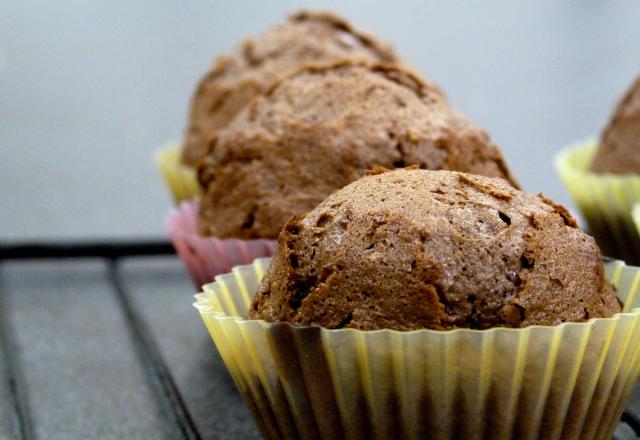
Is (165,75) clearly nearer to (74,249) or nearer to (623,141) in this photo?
(74,249)

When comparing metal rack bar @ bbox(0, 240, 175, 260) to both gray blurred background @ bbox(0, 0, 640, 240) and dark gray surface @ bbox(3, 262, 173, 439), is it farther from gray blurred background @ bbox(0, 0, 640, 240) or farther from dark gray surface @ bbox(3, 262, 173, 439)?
gray blurred background @ bbox(0, 0, 640, 240)

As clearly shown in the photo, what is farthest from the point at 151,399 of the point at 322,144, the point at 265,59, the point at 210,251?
the point at 265,59

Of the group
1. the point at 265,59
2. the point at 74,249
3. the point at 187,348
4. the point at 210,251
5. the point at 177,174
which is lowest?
the point at 74,249

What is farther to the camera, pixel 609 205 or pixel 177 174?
pixel 177 174

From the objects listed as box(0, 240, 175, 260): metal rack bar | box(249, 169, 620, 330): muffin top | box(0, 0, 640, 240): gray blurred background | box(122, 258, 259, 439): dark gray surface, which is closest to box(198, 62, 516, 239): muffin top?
box(122, 258, 259, 439): dark gray surface

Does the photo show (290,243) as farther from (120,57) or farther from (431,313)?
(120,57)

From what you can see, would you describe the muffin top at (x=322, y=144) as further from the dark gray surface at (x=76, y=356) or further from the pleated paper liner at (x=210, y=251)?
the dark gray surface at (x=76, y=356)

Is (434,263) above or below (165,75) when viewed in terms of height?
above
